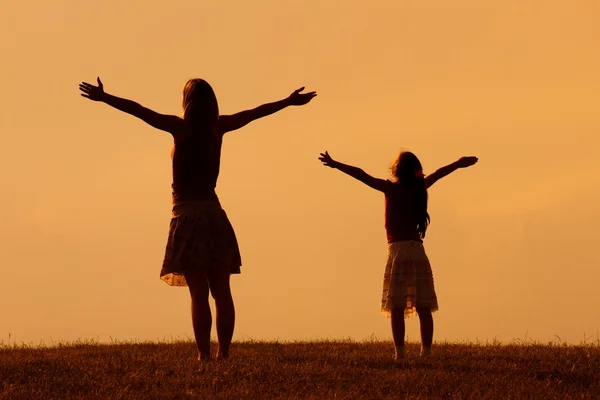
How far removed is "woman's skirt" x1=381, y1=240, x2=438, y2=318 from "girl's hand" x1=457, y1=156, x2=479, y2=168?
5.18 feet

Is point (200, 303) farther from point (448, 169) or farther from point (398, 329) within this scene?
point (448, 169)

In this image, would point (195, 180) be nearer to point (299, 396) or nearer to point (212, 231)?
point (212, 231)

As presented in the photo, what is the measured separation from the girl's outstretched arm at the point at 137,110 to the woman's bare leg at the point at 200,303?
1755 millimetres

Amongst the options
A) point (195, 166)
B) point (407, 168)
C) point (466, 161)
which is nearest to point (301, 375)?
point (195, 166)

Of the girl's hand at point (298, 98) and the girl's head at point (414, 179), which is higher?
the girl's hand at point (298, 98)

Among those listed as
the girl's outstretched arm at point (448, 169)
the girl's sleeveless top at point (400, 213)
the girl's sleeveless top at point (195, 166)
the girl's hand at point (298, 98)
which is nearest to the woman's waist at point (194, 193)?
the girl's sleeveless top at point (195, 166)

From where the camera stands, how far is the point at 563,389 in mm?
11961

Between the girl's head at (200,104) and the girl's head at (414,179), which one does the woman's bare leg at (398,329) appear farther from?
the girl's head at (200,104)

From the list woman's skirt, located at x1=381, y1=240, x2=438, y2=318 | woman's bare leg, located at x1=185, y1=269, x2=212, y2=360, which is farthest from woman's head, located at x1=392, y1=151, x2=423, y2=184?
woman's bare leg, located at x1=185, y1=269, x2=212, y2=360

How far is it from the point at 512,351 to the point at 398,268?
2679 mm

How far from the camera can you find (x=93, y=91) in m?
11.9

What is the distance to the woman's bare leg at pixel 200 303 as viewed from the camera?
1218cm

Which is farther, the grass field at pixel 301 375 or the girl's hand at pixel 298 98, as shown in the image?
the girl's hand at pixel 298 98

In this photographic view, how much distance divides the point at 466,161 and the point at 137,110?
5188 millimetres
